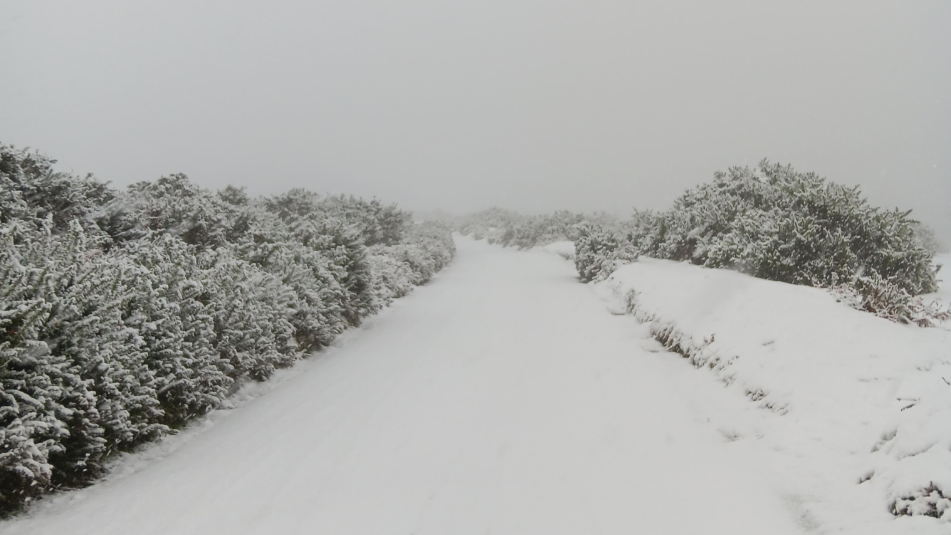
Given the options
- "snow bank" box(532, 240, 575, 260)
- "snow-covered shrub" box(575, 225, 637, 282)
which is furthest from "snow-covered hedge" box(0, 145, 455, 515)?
"snow bank" box(532, 240, 575, 260)

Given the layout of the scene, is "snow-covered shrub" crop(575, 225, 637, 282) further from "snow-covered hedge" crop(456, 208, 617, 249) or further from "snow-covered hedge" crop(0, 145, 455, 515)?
"snow-covered hedge" crop(456, 208, 617, 249)

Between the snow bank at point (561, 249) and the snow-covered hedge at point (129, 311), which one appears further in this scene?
the snow bank at point (561, 249)

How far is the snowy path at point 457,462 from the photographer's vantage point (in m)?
3.43

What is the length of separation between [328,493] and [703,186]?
14.4 meters

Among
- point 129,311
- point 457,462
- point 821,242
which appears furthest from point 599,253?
point 129,311

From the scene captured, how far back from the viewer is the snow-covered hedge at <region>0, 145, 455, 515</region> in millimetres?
3590

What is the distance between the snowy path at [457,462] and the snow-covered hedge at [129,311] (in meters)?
0.46

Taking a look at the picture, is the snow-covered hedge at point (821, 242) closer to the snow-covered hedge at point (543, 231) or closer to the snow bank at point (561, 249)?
the snow bank at point (561, 249)

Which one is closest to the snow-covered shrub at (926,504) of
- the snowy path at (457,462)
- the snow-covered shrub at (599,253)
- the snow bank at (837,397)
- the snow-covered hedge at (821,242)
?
the snow bank at (837,397)

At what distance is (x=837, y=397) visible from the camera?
435 cm

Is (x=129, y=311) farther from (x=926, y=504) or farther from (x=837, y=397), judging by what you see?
(x=837, y=397)

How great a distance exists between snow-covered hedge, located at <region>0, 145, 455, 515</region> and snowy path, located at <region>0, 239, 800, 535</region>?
1.52 ft

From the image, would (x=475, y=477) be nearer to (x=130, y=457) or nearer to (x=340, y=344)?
(x=130, y=457)

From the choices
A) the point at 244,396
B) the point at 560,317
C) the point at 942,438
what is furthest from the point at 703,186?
the point at 244,396
